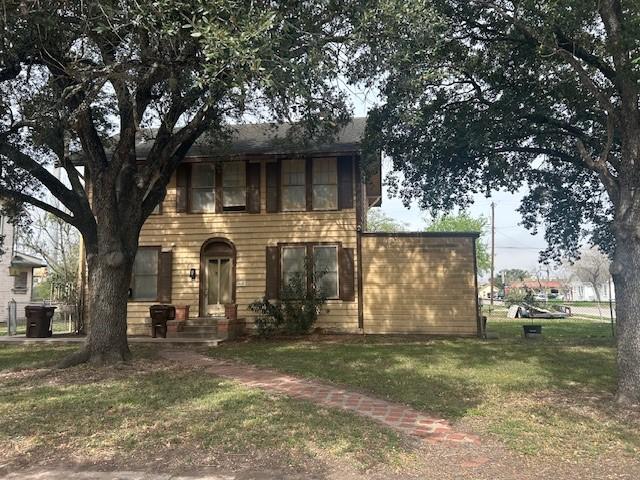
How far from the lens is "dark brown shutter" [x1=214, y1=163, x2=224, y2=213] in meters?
16.7

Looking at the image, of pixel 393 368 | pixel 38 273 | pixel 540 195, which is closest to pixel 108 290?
pixel 393 368

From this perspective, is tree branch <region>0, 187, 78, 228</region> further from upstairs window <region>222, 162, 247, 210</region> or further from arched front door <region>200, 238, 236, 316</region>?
upstairs window <region>222, 162, 247, 210</region>

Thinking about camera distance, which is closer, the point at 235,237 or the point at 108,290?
the point at 108,290

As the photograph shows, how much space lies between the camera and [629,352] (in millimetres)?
6750

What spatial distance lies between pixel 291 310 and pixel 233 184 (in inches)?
183

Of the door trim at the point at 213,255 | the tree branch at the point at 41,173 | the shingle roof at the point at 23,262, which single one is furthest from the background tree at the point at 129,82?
the shingle roof at the point at 23,262

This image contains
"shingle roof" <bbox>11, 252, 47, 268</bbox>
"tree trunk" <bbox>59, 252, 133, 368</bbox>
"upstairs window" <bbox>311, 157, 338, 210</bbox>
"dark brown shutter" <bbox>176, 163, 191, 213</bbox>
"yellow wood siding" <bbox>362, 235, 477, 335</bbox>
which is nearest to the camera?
"tree trunk" <bbox>59, 252, 133, 368</bbox>

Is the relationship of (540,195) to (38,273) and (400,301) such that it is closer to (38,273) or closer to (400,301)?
(400,301)

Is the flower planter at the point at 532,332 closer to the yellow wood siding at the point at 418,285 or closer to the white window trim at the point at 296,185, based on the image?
the yellow wood siding at the point at 418,285

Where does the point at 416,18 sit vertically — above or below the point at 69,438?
above

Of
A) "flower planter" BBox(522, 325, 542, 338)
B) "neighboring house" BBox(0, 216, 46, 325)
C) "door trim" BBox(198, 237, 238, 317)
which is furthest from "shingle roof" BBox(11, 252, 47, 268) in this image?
"flower planter" BBox(522, 325, 542, 338)

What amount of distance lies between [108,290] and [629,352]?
27.8ft

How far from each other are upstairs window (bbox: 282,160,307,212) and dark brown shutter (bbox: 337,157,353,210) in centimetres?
115

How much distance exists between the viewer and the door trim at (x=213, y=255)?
53.7ft
